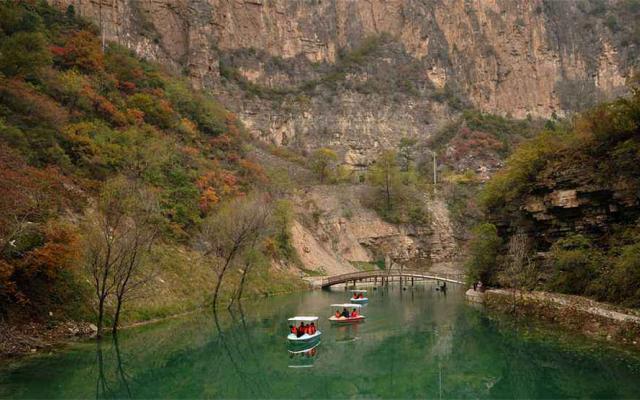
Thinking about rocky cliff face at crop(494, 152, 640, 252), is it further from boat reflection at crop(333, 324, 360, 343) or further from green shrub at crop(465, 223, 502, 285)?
boat reflection at crop(333, 324, 360, 343)

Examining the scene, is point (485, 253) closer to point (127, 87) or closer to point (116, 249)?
point (116, 249)

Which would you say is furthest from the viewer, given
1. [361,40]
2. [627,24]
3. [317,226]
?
[627,24]

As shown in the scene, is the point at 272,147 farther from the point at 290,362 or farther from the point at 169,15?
the point at 290,362

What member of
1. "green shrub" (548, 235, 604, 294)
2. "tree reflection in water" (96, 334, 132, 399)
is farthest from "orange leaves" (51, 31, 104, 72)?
"green shrub" (548, 235, 604, 294)

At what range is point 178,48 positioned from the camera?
9719cm

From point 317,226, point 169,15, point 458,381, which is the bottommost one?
point 458,381

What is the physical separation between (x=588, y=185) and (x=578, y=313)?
28.3ft

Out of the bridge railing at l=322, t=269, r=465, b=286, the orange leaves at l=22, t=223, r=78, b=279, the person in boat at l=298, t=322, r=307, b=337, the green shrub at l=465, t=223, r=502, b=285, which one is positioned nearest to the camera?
the orange leaves at l=22, t=223, r=78, b=279

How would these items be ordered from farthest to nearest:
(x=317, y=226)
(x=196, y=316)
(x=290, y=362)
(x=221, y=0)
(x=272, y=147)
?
1. (x=221, y=0)
2. (x=272, y=147)
3. (x=317, y=226)
4. (x=196, y=316)
5. (x=290, y=362)

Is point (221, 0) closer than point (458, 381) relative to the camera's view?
No

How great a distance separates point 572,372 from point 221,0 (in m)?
102

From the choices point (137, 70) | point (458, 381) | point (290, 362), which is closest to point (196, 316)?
point (290, 362)

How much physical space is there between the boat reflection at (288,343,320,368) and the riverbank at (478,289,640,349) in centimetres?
1190

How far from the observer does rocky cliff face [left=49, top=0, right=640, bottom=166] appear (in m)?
101
